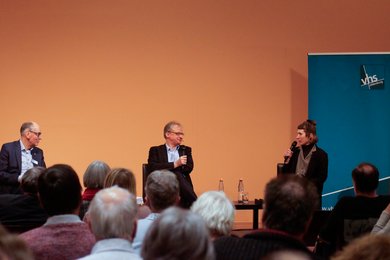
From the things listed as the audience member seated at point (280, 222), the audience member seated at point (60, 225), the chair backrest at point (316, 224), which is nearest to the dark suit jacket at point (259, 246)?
the audience member seated at point (280, 222)

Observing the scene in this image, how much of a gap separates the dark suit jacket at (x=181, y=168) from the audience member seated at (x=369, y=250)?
15.9ft

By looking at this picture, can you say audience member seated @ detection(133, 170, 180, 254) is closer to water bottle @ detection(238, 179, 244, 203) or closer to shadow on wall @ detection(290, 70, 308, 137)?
water bottle @ detection(238, 179, 244, 203)

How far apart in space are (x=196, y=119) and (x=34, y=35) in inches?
90.7

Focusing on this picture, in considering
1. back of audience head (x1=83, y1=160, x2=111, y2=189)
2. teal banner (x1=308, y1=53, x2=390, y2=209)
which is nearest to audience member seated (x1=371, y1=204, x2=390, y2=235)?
back of audience head (x1=83, y1=160, x2=111, y2=189)

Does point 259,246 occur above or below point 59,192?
below

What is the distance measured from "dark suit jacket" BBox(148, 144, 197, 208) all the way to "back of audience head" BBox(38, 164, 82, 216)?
3737mm

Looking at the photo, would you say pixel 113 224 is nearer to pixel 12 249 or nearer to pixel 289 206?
pixel 289 206

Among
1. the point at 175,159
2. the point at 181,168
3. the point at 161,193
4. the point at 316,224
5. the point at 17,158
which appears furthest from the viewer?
the point at 175,159

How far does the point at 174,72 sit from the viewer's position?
336 inches

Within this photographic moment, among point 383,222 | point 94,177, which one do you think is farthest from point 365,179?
point 94,177

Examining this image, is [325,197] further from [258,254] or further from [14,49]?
[258,254]

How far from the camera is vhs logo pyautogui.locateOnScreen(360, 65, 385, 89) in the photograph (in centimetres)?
775

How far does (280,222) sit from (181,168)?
4484 millimetres

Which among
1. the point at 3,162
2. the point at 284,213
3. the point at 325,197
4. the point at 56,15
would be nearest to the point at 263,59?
the point at 325,197
